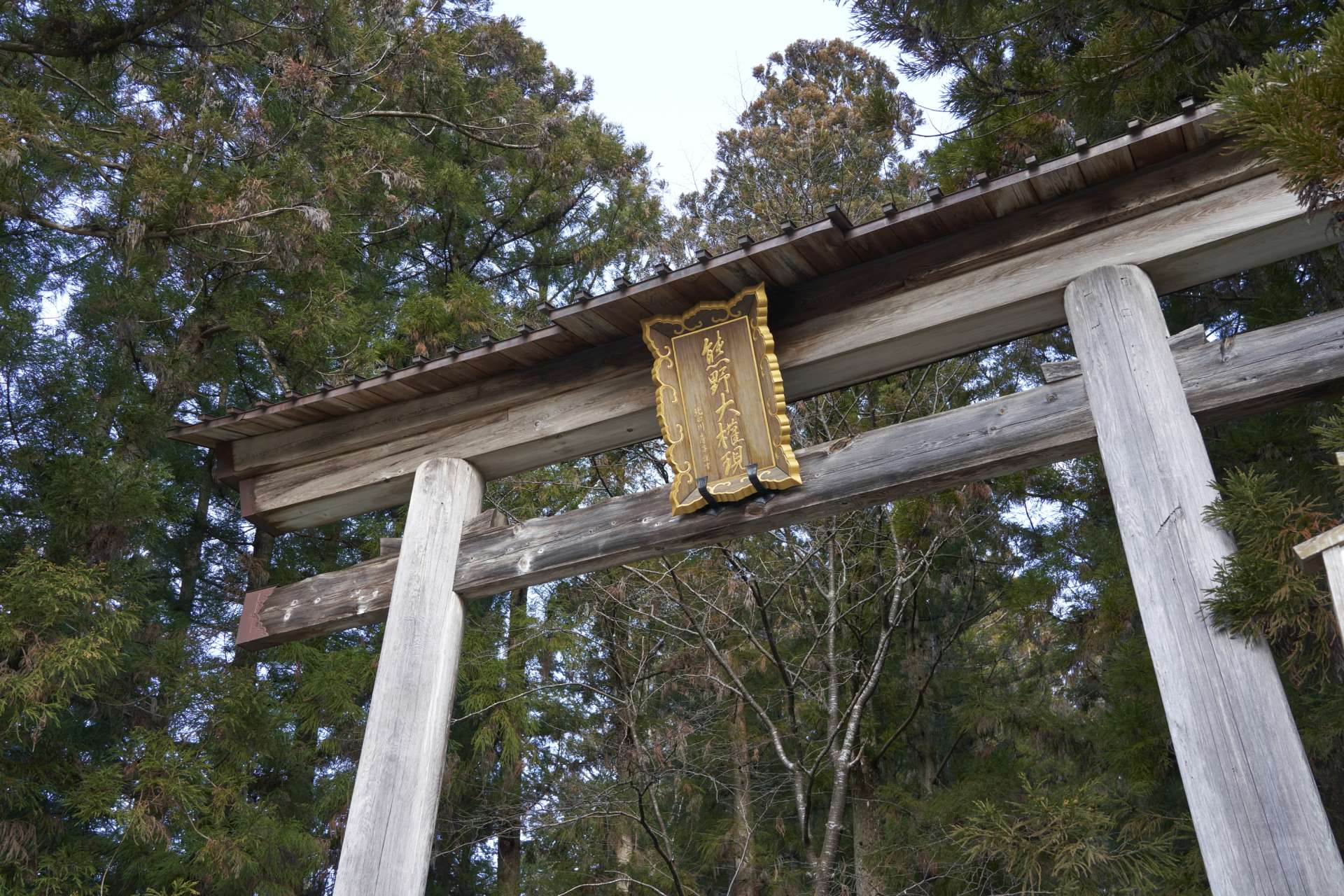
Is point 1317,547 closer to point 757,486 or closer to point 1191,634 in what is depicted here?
point 1191,634

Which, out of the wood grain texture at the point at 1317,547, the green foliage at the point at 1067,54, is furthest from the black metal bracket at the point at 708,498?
the green foliage at the point at 1067,54

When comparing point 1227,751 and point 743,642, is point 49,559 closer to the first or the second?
point 743,642

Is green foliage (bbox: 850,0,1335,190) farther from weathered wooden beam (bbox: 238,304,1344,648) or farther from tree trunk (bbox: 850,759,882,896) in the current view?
tree trunk (bbox: 850,759,882,896)

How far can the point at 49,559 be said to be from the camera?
276 inches

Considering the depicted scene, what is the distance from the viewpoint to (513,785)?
9.25m

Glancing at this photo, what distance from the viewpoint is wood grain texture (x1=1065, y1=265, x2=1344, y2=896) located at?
2846 millimetres

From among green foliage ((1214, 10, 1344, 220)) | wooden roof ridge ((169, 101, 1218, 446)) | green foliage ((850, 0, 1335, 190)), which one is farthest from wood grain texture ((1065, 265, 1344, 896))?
green foliage ((850, 0, 1335, 190))

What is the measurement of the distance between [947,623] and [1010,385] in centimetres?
252

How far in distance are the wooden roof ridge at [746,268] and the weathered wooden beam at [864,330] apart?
3.0 inches

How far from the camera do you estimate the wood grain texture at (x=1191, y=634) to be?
285 centimetres

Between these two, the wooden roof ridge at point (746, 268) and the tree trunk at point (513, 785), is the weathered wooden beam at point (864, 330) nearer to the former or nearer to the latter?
the wooden roof ridge at point (746, 268)

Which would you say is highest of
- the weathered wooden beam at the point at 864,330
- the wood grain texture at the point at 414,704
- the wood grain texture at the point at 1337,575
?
the weathered wooden beam at the point at 864,330

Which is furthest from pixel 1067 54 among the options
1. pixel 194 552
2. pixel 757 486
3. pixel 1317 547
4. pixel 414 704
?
pixel 194 552

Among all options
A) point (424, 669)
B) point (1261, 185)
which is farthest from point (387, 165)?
point (1261, 185)
